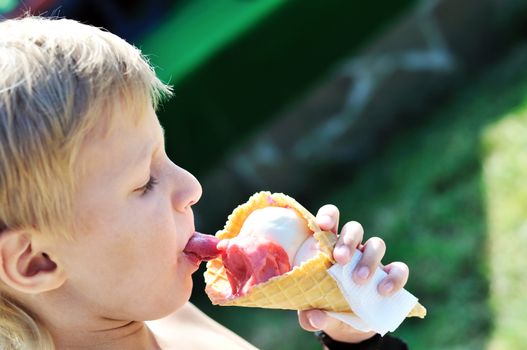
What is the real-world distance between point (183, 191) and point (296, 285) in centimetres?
32

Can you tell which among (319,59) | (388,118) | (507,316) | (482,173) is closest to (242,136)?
(319,59)

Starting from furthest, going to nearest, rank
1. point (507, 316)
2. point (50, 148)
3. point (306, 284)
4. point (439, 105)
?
1. point (439, 105)
2. point (507, 316)
3. point (306, 284)
4. point (50, 148)

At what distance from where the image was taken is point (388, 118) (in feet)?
17.2

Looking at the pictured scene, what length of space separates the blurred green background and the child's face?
7.11ft

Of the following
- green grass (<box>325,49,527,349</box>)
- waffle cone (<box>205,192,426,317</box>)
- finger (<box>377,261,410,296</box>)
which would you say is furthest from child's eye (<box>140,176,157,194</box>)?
green grass (<box>325,49,527,349</box>)

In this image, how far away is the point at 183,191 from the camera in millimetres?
1769

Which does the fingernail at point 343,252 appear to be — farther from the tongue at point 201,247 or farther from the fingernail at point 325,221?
the tongue at point 201,247

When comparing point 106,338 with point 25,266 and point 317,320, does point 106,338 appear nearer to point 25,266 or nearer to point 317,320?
point 25,266

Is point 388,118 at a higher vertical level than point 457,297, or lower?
higher

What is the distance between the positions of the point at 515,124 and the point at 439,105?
76 centimetres

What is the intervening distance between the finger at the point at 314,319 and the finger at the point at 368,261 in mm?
129

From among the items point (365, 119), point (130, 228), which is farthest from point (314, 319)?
point (365, 119)

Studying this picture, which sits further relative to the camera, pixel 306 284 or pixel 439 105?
pixel 439 105

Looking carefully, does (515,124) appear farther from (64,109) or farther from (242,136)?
(64,109)
